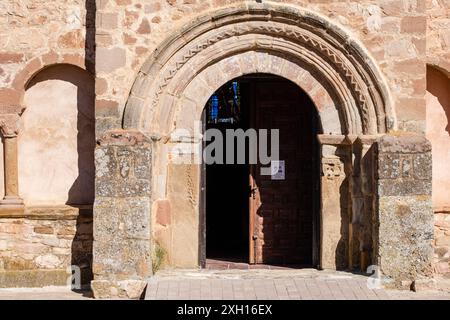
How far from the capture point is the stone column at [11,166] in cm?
996

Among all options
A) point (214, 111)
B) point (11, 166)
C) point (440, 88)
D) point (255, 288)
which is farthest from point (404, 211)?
point (11, 166)

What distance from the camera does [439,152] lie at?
10.3m

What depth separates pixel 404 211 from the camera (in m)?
8.90

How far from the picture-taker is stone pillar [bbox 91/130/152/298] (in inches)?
352

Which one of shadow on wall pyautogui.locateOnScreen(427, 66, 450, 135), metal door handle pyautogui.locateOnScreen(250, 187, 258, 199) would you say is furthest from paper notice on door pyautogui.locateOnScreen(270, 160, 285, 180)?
shadow on wall pyautogui.locateOnScreen(427, 66, 450, 135)

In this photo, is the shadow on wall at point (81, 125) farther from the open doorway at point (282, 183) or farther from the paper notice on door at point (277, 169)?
the paper notice on door at point (277, 169)

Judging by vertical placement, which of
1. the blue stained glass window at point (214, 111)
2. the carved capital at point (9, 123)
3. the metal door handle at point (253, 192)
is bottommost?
the metal door handle at point (253, 192)

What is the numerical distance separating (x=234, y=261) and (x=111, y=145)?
2.94 metres

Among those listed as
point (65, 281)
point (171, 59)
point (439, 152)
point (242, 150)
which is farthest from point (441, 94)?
point (65, 281)

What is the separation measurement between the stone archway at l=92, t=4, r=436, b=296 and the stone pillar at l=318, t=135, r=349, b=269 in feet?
0.04

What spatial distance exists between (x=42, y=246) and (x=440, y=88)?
5107 mm

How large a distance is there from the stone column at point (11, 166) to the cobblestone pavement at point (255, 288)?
1078 mm

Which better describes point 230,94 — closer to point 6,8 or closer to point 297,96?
point 297,96

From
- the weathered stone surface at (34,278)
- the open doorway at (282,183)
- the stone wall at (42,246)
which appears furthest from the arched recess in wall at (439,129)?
the weathered stone surface at (34,278)
